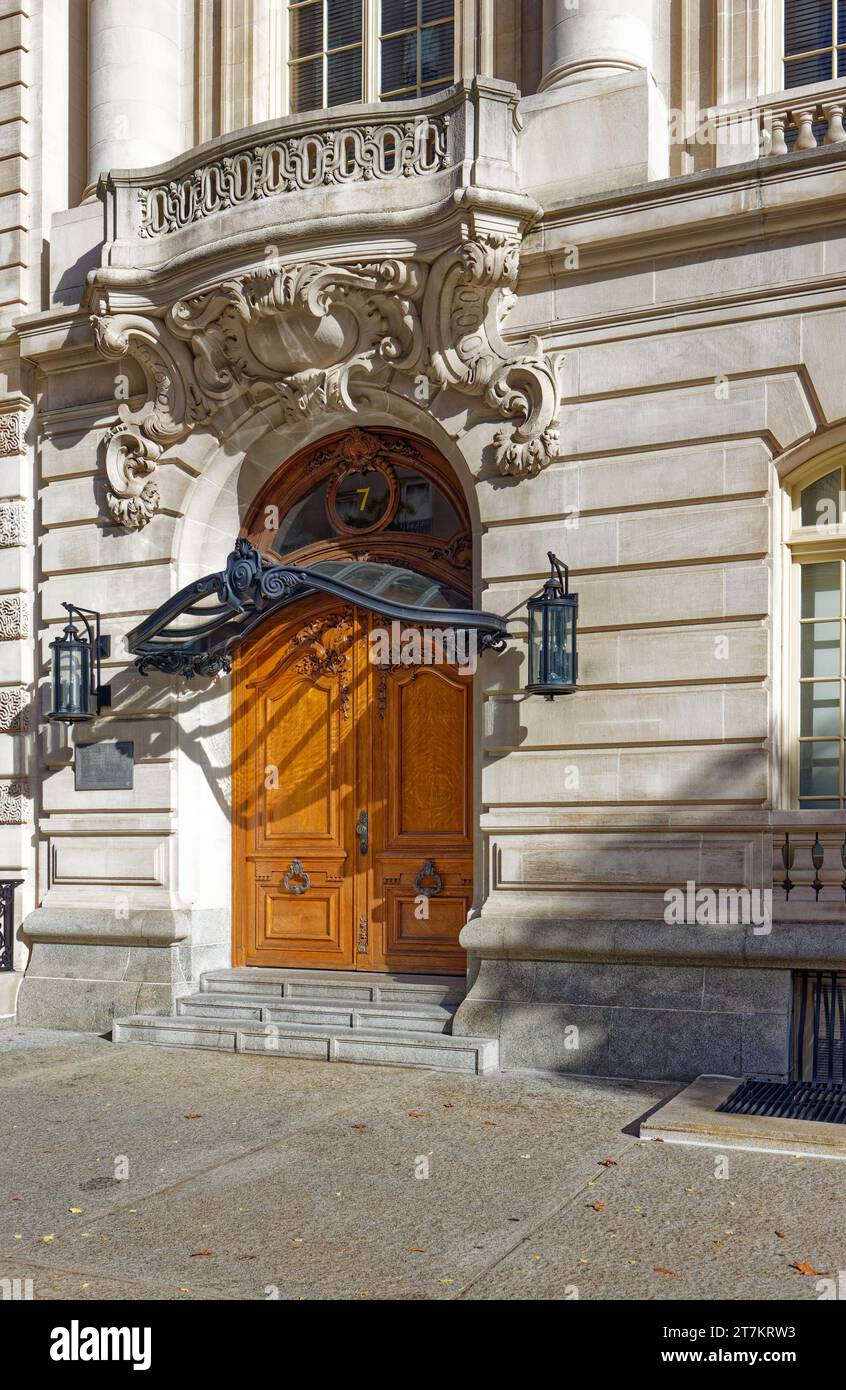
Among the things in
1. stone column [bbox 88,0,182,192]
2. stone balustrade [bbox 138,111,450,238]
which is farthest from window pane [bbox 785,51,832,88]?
stone column [bbox 88,0,182,192]

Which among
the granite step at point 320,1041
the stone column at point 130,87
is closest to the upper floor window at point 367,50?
the stone column at point 130,87

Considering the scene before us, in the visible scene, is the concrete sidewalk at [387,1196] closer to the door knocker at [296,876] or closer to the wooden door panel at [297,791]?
the wooden door panel at [297,791]

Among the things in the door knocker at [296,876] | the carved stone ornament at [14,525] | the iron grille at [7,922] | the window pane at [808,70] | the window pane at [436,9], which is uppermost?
the window pane at [436,9]

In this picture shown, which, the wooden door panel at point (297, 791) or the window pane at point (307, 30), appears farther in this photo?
the window pane at point (307, 30)

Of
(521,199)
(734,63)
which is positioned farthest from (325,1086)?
(734,63)

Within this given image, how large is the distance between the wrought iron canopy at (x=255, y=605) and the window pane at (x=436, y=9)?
546cm

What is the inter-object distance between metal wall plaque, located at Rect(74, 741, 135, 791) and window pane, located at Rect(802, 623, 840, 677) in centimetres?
637

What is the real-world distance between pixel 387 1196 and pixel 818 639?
5.77m

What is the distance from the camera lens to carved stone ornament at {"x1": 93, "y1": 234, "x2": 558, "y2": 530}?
461 inches

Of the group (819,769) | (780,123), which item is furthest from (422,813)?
(780,123)

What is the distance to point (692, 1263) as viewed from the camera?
6492mm

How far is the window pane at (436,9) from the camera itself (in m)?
13.5

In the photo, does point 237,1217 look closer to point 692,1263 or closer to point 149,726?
point 692,1263

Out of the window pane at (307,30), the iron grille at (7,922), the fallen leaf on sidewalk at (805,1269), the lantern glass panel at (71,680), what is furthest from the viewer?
the window pane at (307,30)
